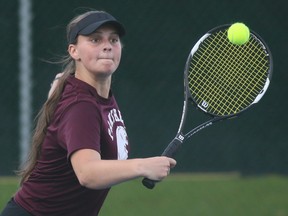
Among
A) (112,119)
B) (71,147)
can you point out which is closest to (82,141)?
(71,147)

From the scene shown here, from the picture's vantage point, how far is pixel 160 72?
22.1ft

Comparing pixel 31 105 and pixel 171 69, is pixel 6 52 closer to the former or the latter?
pixel 31 105

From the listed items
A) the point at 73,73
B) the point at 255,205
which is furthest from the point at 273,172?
the point at 73,73

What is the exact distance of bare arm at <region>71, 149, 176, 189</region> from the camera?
3078 millimetres

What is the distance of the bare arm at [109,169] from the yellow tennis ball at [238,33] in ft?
3.79

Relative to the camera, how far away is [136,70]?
6750mm

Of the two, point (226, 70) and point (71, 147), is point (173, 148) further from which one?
point (226, 70)

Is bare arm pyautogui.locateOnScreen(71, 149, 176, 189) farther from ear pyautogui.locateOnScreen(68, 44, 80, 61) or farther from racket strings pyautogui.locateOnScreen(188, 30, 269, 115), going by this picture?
racket strings pyautogui.locateOnScreen(188, 30, 269, 115)

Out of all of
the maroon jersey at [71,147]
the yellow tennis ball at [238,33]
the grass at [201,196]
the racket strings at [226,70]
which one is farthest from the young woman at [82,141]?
the grass at [201,196]

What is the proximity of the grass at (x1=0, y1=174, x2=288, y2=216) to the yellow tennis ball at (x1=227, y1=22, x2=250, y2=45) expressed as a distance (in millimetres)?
2095

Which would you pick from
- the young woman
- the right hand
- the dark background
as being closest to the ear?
the young woman

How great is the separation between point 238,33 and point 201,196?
255cm

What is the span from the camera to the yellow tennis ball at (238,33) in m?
4.05

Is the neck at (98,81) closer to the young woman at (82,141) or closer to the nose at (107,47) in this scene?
the young woman at (82,141)
